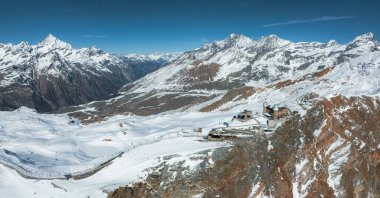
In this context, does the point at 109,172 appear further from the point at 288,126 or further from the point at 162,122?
the point at 162,122

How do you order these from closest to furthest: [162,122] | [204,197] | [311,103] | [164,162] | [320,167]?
[204,197], [164,162], [320,167], [311,103], [162,122]

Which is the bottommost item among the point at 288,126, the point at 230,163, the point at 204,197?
the point at 204,197

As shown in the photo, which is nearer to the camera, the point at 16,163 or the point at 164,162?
the point at 164,162

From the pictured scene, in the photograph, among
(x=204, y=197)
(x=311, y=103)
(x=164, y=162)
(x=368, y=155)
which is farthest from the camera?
(x=311, y=103)

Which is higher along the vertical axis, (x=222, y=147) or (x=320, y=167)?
(x=222, y=147)

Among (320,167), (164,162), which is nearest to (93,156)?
(164,162)

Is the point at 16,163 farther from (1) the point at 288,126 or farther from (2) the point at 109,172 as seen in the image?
(1) the point at 288,126

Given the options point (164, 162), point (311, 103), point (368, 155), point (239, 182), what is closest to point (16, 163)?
point (164, 162)
